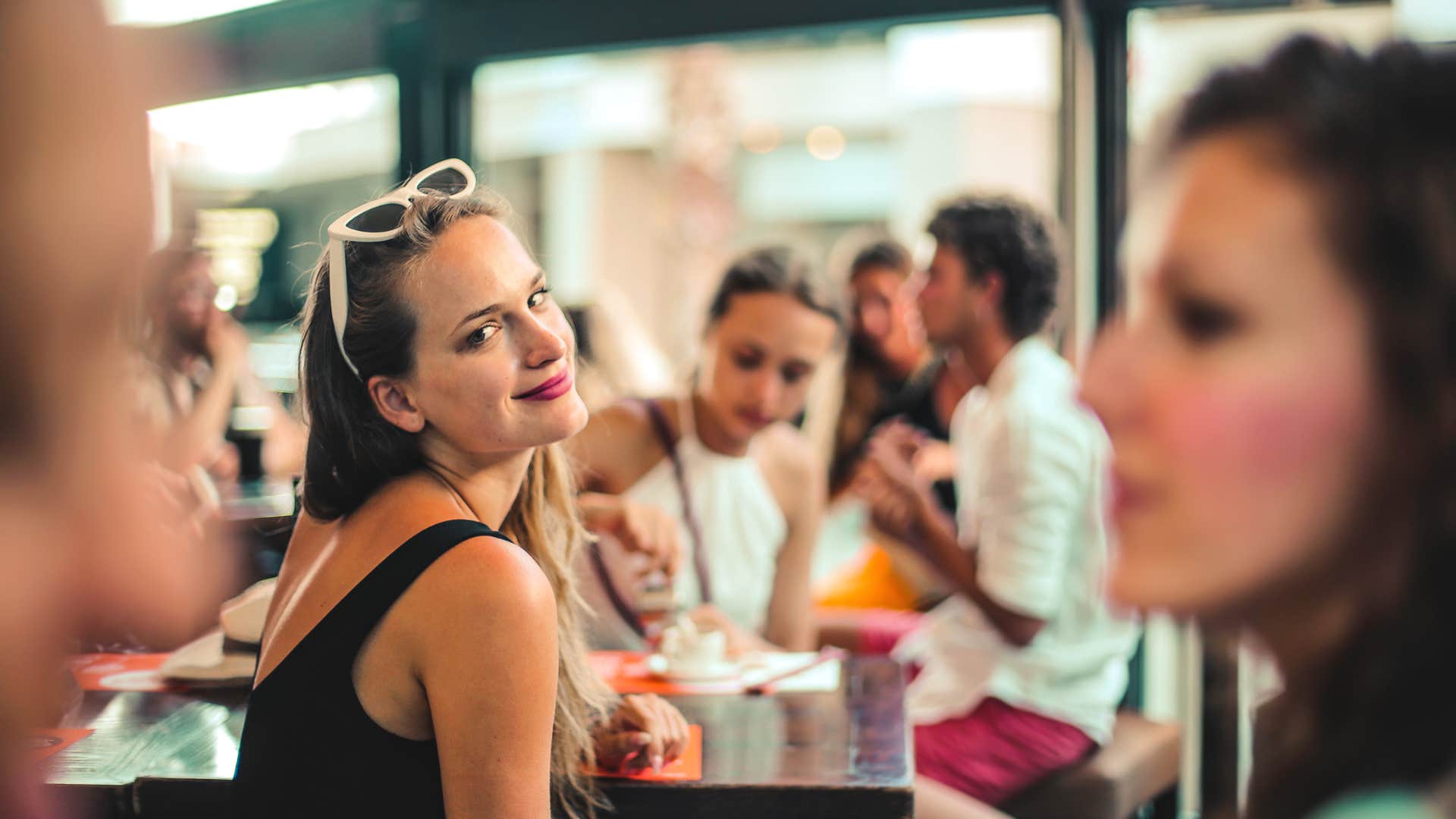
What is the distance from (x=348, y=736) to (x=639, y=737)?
1.45ft

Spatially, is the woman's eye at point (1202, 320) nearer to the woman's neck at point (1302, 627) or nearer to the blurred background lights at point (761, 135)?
the woman's neck at point (1302, 627)

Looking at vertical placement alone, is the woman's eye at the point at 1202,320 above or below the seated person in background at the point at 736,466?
above

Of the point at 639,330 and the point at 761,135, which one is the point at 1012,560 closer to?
the point at 639,330

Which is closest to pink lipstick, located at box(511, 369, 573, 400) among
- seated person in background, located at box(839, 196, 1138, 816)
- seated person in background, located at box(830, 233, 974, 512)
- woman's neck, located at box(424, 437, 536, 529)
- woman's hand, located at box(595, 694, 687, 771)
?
woman's neck, located at box(424, 437, 536, 529)

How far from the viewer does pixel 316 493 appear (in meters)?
→ 1.62

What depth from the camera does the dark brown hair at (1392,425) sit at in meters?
0.50

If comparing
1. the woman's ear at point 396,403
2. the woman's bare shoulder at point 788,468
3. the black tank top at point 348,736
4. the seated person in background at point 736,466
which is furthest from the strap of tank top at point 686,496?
the black tank top at point 348,736

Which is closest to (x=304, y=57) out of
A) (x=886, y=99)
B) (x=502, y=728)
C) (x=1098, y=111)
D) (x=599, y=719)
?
(x=1098, y=111)

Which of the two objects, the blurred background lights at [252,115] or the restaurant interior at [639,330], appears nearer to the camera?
the restaurant interior at [639,330]

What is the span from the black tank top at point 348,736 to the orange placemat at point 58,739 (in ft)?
1.69

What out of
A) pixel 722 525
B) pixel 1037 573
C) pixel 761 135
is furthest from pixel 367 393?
pixel 761 135

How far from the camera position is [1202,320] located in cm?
55


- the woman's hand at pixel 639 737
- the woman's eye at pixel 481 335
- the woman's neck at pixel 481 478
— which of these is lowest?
the woman's hand at pixel 639 737

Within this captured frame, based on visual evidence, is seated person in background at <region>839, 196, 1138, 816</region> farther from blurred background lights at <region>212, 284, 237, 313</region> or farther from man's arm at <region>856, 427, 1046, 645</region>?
blurred background lights at <region>212, 284, 237, 313</region>
